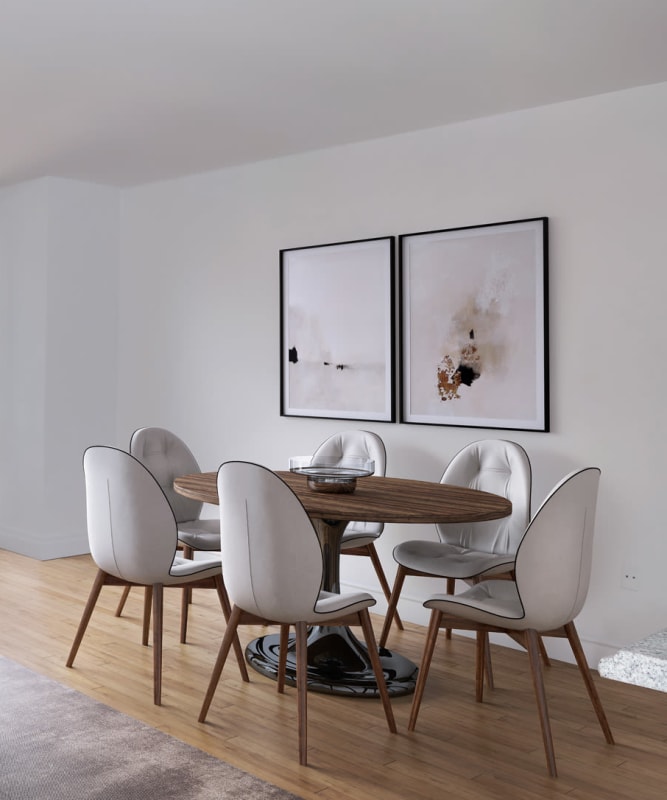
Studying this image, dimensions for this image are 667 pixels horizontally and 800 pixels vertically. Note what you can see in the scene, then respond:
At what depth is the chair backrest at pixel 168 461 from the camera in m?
4.32

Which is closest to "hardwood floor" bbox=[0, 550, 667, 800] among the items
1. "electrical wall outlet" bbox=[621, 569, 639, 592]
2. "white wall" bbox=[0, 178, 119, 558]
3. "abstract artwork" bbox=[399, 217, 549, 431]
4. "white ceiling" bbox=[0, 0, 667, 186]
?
"electrical wall outlet" bbox=[621, 569, 639, 592]

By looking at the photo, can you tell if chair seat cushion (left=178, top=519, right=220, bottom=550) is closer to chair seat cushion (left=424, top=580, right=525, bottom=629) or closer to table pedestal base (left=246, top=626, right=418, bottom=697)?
table pedestal base (left=246, top=626, right=418, bottom=697)

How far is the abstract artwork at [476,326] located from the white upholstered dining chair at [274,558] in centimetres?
153

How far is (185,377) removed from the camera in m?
5.64

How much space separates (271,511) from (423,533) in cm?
177

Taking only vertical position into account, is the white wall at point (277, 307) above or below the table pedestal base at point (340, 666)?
above

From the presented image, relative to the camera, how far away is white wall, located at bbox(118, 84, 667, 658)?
3.64 meters

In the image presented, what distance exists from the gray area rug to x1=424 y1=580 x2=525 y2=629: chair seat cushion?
801 millimetres

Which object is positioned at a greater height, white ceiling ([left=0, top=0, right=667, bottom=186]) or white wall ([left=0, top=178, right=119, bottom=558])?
white ceiling ([left=0, top=0, right=667, bottom=186])

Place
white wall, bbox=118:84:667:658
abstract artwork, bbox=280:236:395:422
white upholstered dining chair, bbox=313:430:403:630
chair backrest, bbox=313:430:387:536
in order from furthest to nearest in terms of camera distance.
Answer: abstract artwork, bbox=280:236:395:422 → chair backrest, bbox=313:430:387:536 → white upholstered dining chair, bbox=313:430:403:630 → white wall, bbox=118:84:667:658

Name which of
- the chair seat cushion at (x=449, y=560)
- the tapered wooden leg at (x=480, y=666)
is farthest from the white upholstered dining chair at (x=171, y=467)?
the tapered wooden leg at (x=480, y=666)

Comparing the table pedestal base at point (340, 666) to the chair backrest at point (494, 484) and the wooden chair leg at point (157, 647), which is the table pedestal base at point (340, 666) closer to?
the wooden chair leg at point (157, 647)

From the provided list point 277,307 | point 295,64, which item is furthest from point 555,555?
point 277,307

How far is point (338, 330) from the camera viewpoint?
15.5 feet
